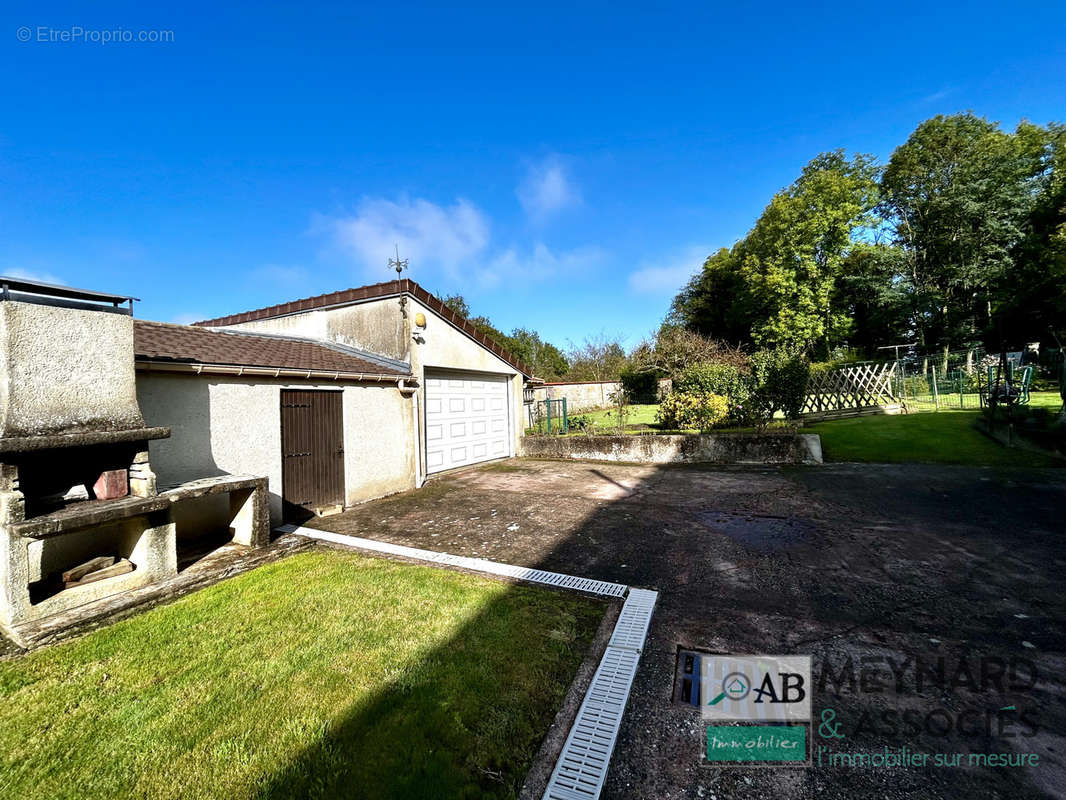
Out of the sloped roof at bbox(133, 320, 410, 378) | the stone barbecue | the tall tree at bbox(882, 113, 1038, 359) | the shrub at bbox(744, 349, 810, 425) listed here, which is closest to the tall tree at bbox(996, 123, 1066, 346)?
the tall tree at bbox(882, 113, 1038, 359)

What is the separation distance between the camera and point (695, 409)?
12.1 meters

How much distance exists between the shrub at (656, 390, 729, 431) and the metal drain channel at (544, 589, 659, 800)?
9.69 m

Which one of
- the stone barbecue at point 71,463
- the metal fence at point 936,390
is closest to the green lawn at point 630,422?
the metal fence at point 936,390

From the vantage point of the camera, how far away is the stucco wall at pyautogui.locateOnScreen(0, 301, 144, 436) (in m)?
3.30

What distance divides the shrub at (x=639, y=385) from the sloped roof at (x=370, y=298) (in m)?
14.3

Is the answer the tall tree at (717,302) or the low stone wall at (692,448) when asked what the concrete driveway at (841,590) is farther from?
the tall tree at (717,302)

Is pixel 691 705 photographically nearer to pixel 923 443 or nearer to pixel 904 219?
→ pixel 923 443

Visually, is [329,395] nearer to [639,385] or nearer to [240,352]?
[240,352]

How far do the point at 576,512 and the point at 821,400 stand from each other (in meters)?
13.9

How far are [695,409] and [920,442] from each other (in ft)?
17.7

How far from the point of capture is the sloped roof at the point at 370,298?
28.9 feet

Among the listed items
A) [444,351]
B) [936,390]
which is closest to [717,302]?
[936,390]

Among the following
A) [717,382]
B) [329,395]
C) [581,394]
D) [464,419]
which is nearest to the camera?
[329,395]

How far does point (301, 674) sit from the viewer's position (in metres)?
2.76
